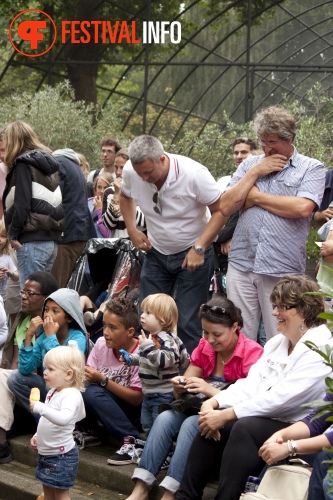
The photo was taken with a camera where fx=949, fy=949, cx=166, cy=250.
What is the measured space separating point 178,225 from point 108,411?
1.41 metres

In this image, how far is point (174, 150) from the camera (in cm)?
1549

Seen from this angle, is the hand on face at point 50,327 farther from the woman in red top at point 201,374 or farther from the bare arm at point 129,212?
the woman in red top at point 201,374

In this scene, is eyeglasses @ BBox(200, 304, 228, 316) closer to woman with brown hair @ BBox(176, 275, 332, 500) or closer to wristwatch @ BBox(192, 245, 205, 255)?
woman with brown hair @ BBox(176, 275, 332, 500)

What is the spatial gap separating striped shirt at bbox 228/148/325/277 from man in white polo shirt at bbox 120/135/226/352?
0.31m

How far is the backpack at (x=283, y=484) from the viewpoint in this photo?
181 inches

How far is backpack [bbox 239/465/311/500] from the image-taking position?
181 inches

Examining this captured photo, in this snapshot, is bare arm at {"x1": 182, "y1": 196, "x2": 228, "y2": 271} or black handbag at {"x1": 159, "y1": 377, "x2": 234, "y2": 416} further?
bare arm at {"x1": 182, "y1": 196, "x2": 228, "y2": 271}

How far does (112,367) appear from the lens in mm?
6938

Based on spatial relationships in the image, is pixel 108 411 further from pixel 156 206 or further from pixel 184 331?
pixel 156 206

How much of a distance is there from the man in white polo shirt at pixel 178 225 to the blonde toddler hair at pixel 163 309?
1.23 feet

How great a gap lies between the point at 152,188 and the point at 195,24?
1118 cm

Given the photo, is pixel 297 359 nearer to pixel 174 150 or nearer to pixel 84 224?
pixel 84 224

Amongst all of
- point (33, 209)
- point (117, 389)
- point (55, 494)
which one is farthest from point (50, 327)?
point (33, 209)

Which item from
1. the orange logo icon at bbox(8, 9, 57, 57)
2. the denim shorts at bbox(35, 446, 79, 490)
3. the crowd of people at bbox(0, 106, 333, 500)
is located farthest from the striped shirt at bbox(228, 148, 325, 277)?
the orange logo icon at bbox(8, 9, 57, 57)
